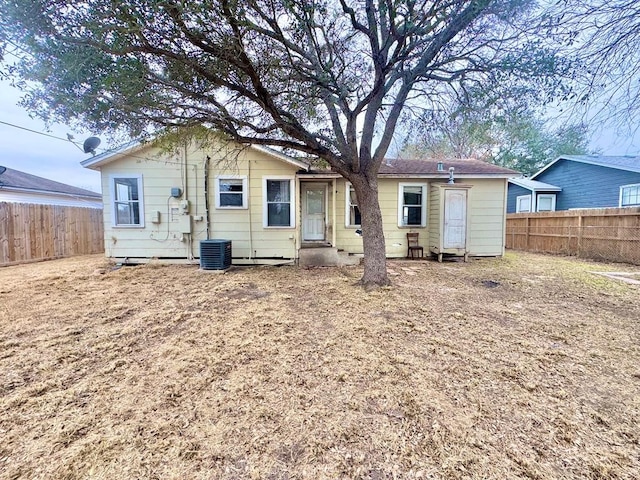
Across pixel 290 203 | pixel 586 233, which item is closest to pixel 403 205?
pixel 290 203

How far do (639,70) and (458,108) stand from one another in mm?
2809

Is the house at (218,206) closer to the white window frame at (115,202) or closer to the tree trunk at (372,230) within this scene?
the white window frame at (115,202)

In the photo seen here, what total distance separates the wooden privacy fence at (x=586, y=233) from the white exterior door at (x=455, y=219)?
438cm

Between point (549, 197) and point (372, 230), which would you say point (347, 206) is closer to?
point (372, 230)

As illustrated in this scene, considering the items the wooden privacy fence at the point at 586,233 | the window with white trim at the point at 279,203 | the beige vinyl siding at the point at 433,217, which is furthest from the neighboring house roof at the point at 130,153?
the wooden privacy fence at the point at 586,233

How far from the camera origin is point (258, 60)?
16.4 ft

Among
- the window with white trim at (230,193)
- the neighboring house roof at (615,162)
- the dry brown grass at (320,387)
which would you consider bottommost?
the dry brown grass at (320,387)

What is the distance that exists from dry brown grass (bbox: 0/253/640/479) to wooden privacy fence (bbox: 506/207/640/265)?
5.20m

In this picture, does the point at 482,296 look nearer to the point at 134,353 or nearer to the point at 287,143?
the point at 287,143

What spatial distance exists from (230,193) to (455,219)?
6.53 m

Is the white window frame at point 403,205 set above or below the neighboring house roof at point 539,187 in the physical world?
below

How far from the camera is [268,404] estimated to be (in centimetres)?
222

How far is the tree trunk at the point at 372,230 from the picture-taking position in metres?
5.71

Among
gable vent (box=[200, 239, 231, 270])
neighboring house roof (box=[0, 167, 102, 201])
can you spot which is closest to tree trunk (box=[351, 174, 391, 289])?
gable vent (box=[200, 239, 231, 270])
